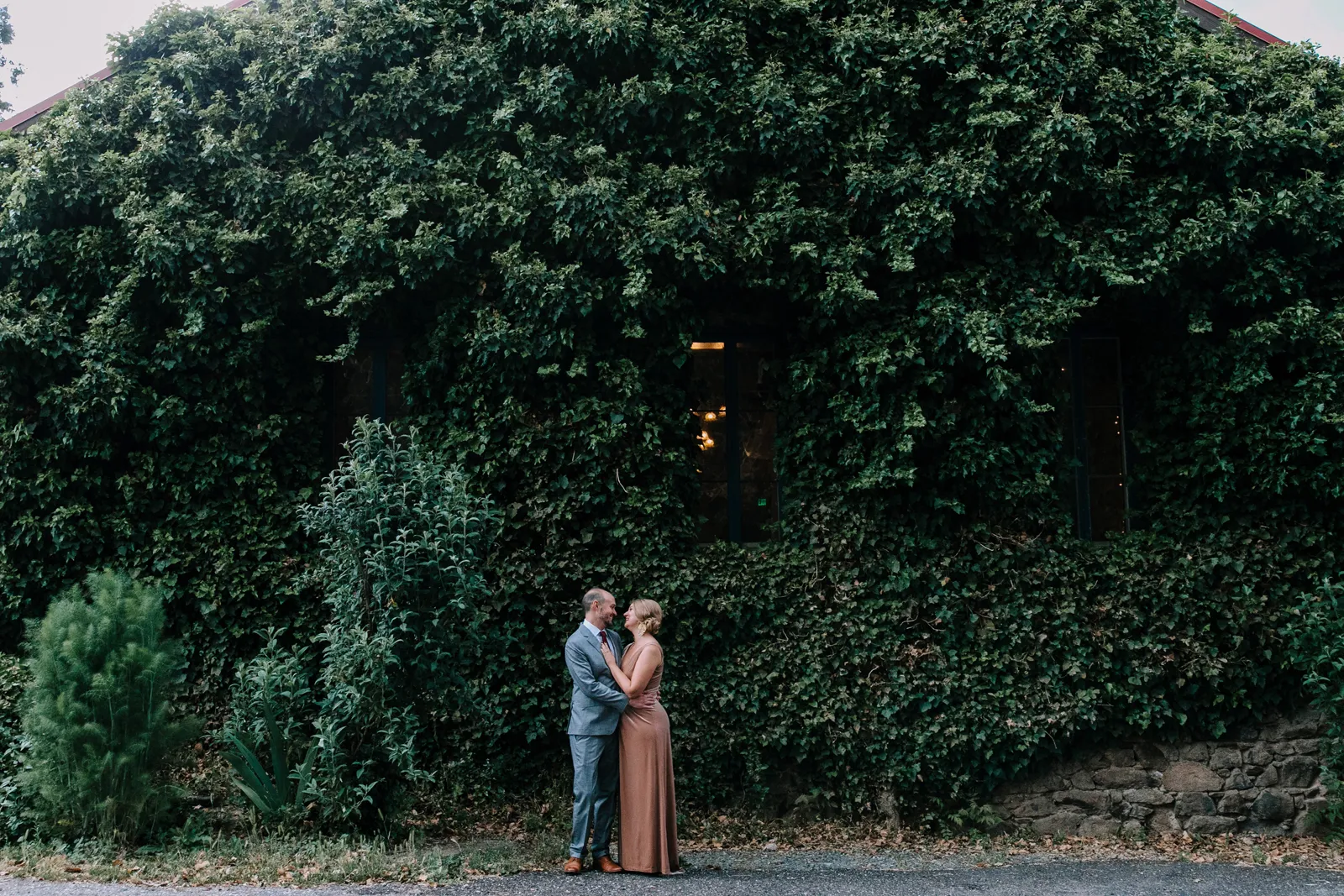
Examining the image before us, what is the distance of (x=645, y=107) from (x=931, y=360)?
11.0 ft

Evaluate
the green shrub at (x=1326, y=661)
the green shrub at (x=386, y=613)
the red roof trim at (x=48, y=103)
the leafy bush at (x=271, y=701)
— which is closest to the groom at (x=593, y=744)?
the green shrub at (x=386, y=613)

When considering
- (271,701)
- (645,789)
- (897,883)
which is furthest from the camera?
(271,701)

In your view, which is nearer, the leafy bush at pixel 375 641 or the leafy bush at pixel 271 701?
the leafy bush at pixel 375 641

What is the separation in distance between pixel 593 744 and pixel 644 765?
369mm

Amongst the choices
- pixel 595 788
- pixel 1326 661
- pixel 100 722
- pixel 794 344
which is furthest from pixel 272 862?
pixel 1326 661

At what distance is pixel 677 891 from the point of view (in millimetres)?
6148

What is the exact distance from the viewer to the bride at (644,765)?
256 inches

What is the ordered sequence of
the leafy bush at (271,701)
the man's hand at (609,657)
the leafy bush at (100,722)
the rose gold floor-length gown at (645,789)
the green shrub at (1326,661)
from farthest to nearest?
the green shrub at (1326,661) < the leafy bush at (271,701) < the leafy bush at (100,722) < the man's hand at (609,657) < the rose gold floor-length gown at (645,789)

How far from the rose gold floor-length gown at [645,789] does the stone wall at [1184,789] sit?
134 inches

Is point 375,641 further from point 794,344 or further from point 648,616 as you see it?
point 794,344

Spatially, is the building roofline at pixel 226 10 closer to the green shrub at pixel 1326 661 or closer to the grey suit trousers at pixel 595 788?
the green shrub at pixel 1326 661

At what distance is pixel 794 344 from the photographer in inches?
352

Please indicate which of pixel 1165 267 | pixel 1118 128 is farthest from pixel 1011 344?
pixel 1118 128

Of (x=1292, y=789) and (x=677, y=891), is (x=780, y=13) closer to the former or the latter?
(x=677, y=891)
